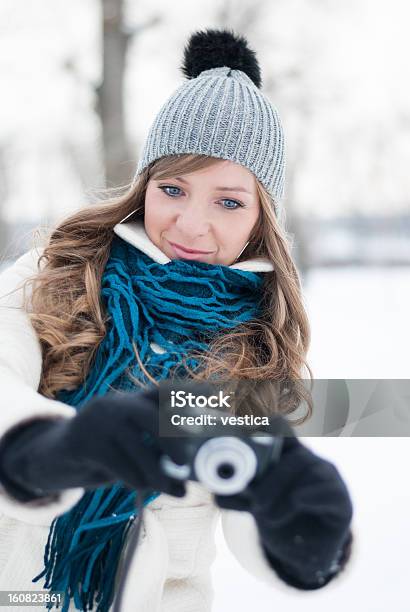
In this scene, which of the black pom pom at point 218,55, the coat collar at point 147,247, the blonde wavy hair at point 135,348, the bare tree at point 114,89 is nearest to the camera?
the blonde wavy hair at point 135,348

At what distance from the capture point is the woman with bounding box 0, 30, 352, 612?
1140 mm

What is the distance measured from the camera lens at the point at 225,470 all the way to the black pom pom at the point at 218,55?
1.23 meters

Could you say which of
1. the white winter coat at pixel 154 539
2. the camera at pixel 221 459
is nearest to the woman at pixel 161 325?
the white winter coat at pixel 154 539

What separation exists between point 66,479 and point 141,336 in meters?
0.54

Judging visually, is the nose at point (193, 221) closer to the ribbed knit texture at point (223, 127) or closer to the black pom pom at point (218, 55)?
the ribbed knit texture at point (223, 127)

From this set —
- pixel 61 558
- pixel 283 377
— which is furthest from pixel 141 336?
pixel 61 558

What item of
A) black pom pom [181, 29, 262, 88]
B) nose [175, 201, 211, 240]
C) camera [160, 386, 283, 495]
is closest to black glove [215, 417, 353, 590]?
camera [160, 386, 283, 495]

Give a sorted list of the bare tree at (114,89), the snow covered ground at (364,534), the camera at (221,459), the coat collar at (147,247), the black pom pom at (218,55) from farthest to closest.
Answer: the bare tree at (114,89)
the snow covered ground at (364,534)
the black pom pom at (218,55)
the coat collar at (147,247)
the camera at (221,459)

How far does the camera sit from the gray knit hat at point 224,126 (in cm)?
142

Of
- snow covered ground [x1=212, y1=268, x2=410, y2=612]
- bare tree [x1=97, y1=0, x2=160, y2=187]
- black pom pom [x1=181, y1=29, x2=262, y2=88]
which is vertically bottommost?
snow covered ground [x1=212, y1=268, x2=410, y2=612]

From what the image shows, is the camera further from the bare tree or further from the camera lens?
the bare tree

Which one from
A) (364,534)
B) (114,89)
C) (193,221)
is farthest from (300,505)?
(114,89)

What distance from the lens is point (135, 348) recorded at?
1.25 m

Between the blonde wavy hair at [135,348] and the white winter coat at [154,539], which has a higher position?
the blonde wavy hair at [135,348]
